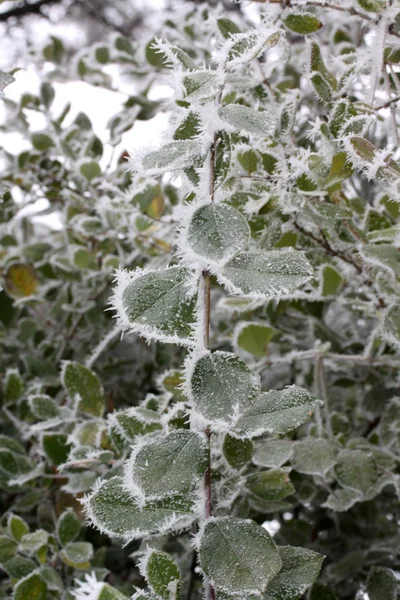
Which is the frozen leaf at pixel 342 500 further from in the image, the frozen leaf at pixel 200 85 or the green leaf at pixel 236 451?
the frozen leaf at pixel 200 85

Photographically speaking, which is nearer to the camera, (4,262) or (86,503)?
(86,503)

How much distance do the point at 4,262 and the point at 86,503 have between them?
2.25 feet

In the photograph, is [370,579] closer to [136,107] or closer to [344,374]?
[344,374]

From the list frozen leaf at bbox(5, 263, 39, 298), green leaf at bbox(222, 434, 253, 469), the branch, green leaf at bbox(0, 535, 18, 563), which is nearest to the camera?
green leaf at bbox(222, 434, 253, 469)

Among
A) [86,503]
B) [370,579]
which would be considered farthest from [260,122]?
[370,579]

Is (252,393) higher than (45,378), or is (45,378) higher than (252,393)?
(252,393)

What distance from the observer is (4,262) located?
1.03 m

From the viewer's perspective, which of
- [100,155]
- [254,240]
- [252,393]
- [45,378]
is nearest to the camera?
[252,393]

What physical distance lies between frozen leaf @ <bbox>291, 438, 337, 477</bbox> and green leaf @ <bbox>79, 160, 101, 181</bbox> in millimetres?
501

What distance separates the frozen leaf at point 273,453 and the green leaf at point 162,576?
19cm

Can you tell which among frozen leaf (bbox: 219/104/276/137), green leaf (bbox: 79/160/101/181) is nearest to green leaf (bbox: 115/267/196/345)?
frozen leaf (bbox: 219/104/276/137)

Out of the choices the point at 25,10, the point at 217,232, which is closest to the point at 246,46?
the point at 217,232

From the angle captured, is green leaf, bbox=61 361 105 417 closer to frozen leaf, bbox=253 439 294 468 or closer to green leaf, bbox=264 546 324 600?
frozen leaf, bbox=253 439 294 468

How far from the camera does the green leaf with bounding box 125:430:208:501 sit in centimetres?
39
